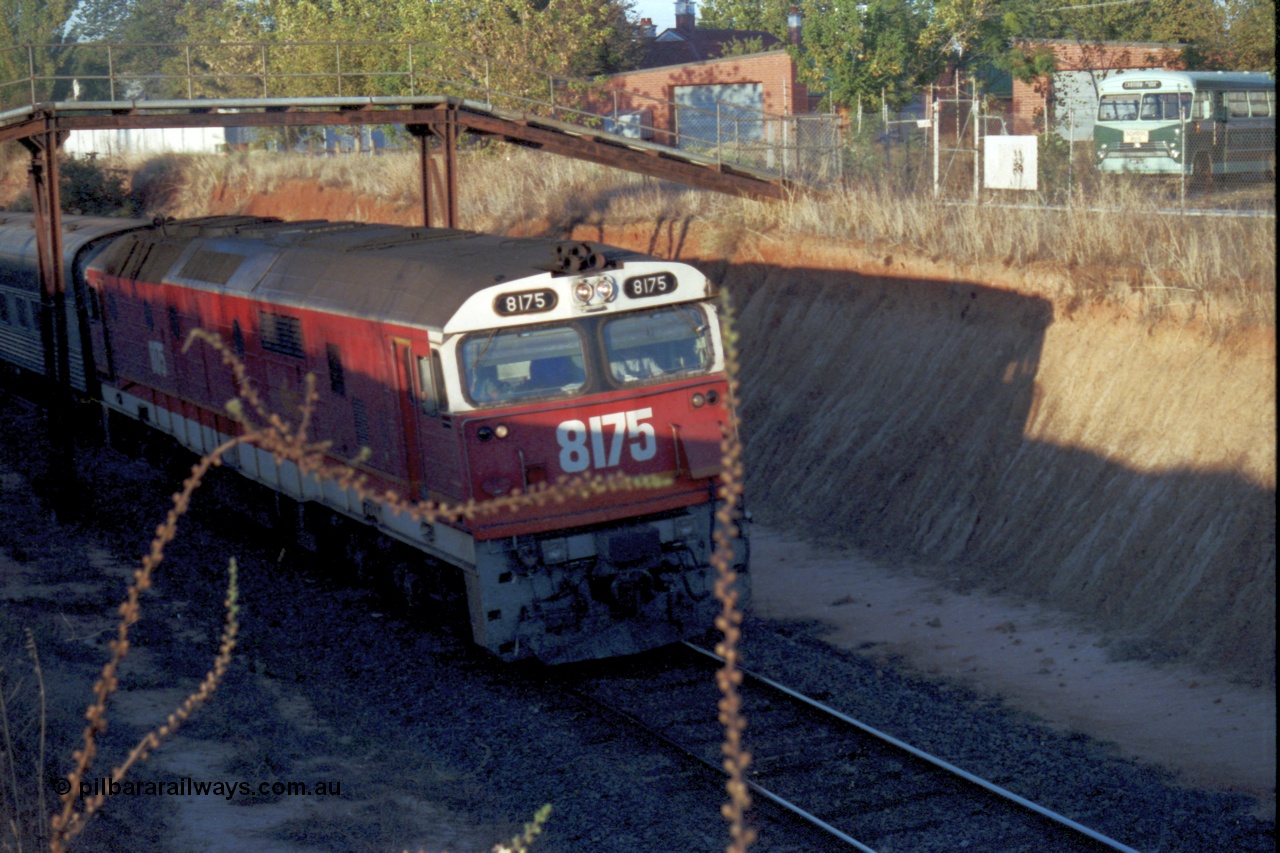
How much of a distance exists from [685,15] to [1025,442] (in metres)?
49.5

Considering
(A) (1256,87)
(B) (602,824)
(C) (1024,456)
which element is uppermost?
(A) (1256,87)

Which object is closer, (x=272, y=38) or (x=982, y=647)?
(x=982, y=647)

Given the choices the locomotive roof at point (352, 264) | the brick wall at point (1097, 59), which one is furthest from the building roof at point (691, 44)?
the locomotive roof at point (352, 264)

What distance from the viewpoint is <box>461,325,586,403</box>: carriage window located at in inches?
395

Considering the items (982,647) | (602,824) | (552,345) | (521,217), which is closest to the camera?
(602,824)

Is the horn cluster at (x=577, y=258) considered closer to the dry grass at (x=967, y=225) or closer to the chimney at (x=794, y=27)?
the dry grass at (x=967, y=225)

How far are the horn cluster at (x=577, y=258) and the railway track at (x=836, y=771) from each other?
131 inches

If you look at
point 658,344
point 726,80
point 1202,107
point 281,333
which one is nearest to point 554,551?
point 658,344

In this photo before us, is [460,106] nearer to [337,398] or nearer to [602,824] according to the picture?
[337,398]

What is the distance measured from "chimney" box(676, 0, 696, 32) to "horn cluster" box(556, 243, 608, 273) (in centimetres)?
5097

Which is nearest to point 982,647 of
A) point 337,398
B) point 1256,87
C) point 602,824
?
point 602,824

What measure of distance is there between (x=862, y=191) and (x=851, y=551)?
6632 millimetres

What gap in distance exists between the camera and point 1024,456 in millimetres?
13641

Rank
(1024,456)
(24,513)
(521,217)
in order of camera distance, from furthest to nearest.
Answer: (521,217) → (24,513) → (1024,456)
